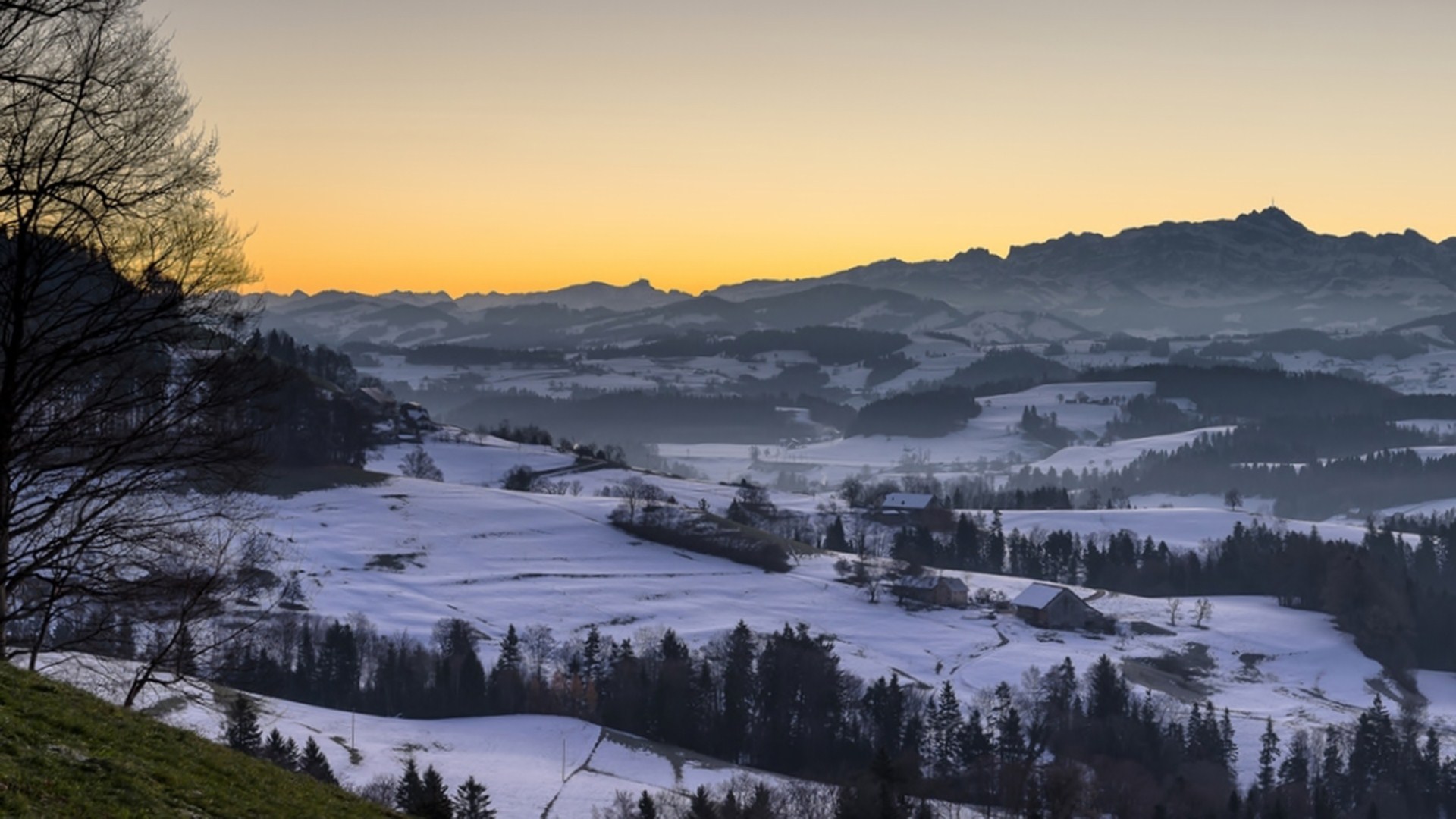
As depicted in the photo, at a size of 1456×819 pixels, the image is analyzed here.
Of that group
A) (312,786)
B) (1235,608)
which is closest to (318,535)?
(1235,608)

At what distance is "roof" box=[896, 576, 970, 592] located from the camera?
393 ft

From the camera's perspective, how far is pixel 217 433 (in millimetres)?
19328

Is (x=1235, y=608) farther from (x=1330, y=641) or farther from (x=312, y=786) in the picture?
(x=312, y=786)

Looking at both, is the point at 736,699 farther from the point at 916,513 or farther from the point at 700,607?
the point at 916,513

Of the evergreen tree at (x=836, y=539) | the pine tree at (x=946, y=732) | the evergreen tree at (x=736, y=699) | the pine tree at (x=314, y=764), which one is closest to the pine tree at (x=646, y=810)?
the pine tree at (x=314, y=764)

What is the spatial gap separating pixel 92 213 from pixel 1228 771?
75022 millimetres

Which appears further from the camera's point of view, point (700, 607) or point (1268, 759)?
point (700, 607)

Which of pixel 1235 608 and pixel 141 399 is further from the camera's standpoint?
pixel 1235 608

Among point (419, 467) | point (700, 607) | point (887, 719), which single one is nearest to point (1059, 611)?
point (700, 607)

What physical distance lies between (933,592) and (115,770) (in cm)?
10790

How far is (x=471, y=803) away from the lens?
47.5 metres

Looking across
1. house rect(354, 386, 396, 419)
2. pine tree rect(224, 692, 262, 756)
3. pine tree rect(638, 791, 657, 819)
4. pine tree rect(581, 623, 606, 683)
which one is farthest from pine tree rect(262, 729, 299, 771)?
house rect(354, 386, 396, 419)

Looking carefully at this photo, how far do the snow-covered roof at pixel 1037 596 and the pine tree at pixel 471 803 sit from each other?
71.0 metres

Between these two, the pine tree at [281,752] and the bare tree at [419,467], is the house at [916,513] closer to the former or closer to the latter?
the bare tree at [419,467]
